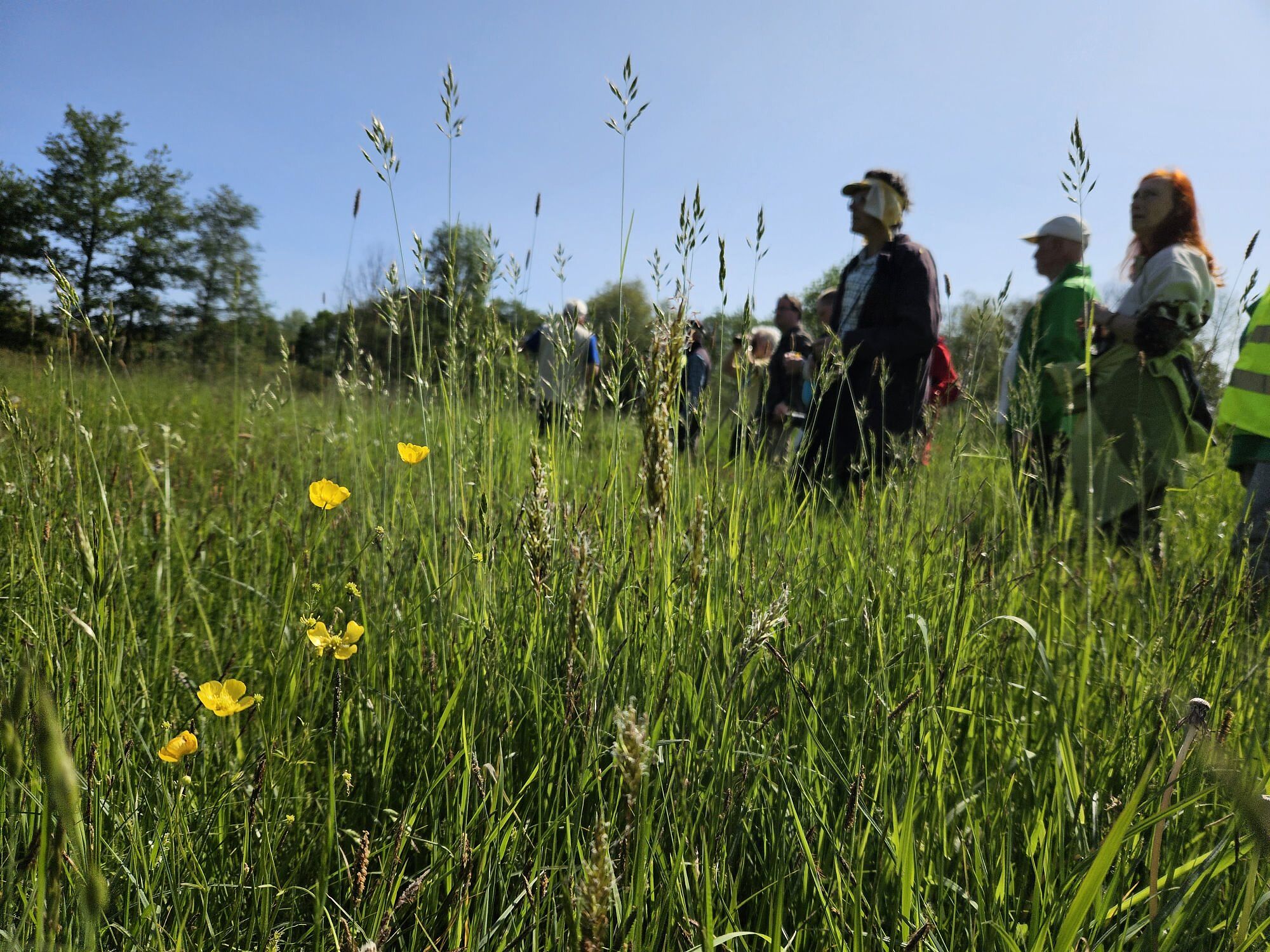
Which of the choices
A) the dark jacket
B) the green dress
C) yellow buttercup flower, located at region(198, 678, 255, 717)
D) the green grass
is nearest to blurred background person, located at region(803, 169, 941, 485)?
the dark jacket

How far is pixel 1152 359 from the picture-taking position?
10.9 feet

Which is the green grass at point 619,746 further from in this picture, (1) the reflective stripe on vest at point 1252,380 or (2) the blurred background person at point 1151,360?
(2) the blurred background person at point 1151,360

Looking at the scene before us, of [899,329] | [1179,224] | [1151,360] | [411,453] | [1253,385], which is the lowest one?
[411,453]

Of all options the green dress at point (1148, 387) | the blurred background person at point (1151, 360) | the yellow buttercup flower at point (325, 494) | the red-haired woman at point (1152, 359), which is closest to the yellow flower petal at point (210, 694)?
the yellow buttercup flower at point (325, 494)

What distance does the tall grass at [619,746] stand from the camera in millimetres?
804

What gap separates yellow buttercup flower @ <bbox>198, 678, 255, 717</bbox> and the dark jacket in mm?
3188

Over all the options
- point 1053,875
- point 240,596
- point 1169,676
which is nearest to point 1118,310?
point 1169,676

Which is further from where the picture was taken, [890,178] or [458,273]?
[890,178]

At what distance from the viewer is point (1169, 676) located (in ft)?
4.50

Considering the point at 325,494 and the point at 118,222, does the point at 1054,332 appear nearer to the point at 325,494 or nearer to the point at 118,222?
the point at 325,494

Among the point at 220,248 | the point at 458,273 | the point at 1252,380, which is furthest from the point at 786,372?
the point at 220,248

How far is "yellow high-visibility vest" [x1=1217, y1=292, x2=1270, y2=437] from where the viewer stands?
98.4 inches

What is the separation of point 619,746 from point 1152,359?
12.4 feet

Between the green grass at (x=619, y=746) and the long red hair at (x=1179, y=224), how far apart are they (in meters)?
2.45
